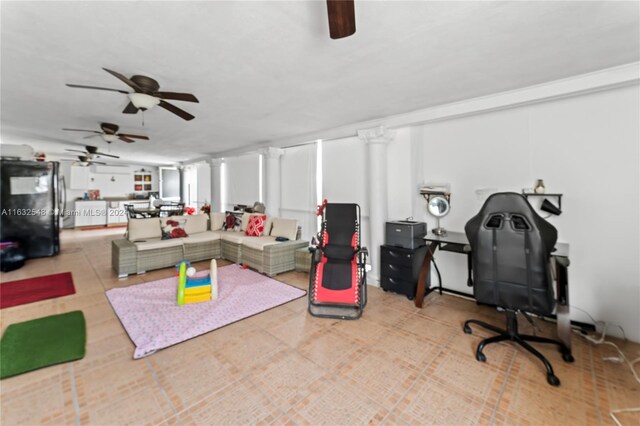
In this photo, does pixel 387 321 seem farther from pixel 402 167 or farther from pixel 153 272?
pixel 153 272

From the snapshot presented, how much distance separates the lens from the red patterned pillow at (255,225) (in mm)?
5043

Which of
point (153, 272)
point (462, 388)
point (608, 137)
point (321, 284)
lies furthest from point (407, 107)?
point (153, 272)

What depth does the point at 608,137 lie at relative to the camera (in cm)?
253

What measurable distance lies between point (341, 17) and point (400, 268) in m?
2.90

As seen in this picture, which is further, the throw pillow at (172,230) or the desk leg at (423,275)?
the throw pillow at (172,230)

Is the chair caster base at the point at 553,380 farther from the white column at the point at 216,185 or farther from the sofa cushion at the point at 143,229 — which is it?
→ the white column at the point at 216,185

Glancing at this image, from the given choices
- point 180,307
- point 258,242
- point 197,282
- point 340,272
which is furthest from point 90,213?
point 340,272

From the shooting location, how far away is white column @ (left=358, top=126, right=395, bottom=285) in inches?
154

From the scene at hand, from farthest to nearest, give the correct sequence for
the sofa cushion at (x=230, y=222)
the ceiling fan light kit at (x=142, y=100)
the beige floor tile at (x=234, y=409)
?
the sofa cushion at (x=230, y=222), the ceiling fan light kit at (x=142, y=100), the beige floor tile at (x=234, y=409)

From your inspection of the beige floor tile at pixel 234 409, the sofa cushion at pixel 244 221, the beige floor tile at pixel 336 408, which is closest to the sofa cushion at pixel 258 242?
the sofa cushion at pixel 244 221

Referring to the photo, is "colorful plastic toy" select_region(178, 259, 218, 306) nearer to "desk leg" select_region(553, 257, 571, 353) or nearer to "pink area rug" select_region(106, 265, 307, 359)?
"pink area rug" select_region(106, 265, 307, 359)

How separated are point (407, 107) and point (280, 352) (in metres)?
3.15

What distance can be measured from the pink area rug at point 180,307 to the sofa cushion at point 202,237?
3.01 ft

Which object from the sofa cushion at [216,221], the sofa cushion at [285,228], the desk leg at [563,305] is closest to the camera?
the desk leg at [563,305]
